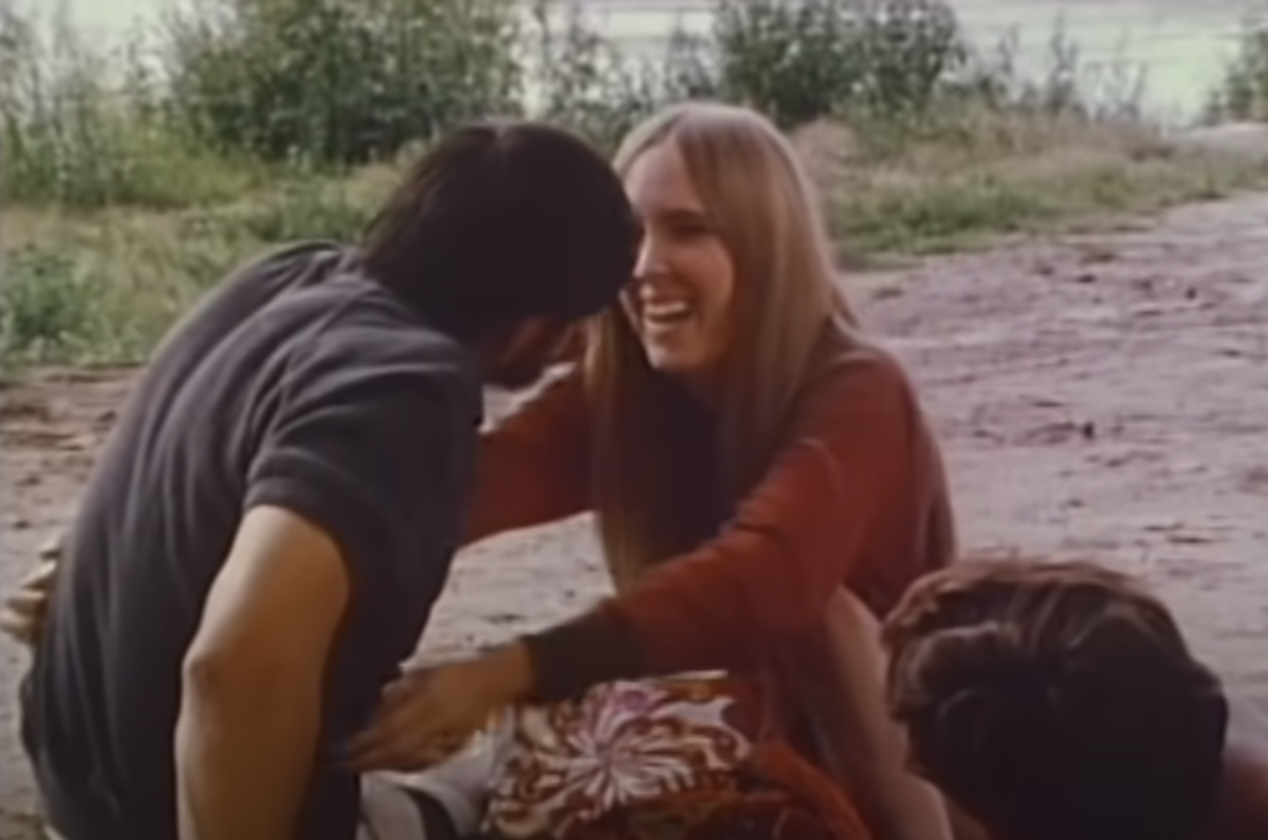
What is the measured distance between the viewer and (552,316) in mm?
1973

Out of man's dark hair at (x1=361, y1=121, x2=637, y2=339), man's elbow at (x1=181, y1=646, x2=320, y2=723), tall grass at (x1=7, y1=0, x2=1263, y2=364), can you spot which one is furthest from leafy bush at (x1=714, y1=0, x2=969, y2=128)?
man's elbow at (x1=181, y1=646, x2=320, y2=723)

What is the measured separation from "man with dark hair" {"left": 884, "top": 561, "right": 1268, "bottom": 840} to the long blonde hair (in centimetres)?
18

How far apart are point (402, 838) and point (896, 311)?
0.51 metres

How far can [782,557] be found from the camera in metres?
1.95

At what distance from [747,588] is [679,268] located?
0.23m

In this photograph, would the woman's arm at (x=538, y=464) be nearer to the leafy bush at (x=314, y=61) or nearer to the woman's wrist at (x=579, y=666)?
the woman's wrist at (x=579, y=666)

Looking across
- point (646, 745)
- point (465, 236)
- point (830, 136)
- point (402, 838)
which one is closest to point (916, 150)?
point (830, 136)

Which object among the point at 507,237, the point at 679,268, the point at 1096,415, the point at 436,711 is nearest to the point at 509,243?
the point at 507,237

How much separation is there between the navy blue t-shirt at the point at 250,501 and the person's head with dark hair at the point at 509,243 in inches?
1.0

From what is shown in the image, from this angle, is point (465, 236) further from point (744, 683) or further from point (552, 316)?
point (744, 683)

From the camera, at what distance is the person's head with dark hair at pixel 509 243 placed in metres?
1.95

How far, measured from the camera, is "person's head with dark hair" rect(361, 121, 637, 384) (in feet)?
6.40

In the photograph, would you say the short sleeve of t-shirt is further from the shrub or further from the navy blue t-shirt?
the shrub

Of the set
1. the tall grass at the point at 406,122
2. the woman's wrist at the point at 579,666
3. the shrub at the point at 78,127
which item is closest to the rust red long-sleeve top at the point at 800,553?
the woman's wrist at the point at 579,666
